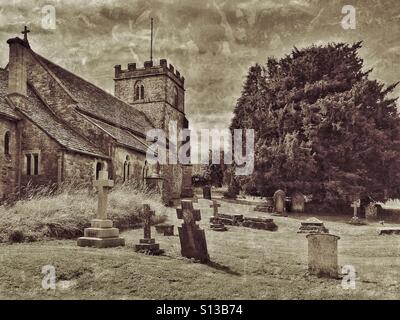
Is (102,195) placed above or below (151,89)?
below

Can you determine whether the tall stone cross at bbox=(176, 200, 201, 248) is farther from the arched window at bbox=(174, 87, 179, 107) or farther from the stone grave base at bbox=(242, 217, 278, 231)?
the arched window at bbox=(174, 87, 179, 107)

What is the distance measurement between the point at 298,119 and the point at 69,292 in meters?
19.2

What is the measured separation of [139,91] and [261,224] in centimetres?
2476

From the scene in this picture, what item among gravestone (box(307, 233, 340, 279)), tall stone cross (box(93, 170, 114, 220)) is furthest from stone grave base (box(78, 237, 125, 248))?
gravestone (box(307, 233, 340, 279))

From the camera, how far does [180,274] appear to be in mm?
7125

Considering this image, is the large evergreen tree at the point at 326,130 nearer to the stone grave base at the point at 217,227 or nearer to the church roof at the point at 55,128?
the stone grave base at the point at 217,227

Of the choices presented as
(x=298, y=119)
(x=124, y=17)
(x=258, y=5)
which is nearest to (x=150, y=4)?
(x=124, y=17)

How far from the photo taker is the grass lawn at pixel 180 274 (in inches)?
249

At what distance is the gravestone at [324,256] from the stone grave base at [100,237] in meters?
5.27

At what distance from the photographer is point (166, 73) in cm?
3550

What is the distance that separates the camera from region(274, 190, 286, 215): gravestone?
67.9 ft

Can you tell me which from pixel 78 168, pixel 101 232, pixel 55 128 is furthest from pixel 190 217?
pixel 55 128

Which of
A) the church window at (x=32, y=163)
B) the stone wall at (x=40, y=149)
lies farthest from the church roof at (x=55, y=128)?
the church window at (x=32, y=163)

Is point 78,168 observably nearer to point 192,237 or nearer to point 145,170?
point 145,170
